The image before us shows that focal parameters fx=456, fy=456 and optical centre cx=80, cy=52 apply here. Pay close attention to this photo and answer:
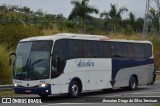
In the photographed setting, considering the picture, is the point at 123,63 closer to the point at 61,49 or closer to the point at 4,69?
the point at 61,49

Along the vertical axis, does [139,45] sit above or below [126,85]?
above

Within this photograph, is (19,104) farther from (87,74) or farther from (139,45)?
(139,45)

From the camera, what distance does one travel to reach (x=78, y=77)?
79.1 ft

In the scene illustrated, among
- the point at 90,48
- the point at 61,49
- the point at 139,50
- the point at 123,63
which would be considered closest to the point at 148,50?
the point at 139,50

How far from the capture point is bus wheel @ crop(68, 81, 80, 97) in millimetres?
23484

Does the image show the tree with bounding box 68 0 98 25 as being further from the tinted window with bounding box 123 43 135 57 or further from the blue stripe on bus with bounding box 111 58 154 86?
the tinted window with bounding box 123 43 135 57

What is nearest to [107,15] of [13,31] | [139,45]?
[13,31]

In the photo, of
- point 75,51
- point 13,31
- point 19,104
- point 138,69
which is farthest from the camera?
point 13,31

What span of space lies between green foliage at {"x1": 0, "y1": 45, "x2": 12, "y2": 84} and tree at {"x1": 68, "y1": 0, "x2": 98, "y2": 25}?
31461mm

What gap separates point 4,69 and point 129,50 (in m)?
9.47

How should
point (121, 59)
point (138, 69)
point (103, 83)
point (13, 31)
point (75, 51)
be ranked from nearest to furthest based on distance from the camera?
point (75, 51) < point (103, 83) < point (121, 59) < point (138, 69) < point (13, 31)

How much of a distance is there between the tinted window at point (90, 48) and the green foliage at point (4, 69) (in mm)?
9239

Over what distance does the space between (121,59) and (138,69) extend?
7.67 feet

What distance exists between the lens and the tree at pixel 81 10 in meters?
63.5
